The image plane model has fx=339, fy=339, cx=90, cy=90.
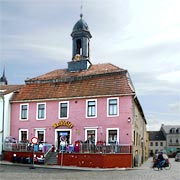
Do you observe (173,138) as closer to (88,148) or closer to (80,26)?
(80,26)

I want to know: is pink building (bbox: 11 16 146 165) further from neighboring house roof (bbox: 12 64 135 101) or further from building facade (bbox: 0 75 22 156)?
building facade (bbox: 0 75 22 156)

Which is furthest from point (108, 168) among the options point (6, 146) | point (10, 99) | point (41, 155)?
point (10, 99)

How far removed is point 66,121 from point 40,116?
2.96 metres

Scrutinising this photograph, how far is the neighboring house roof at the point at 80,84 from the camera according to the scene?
2858 centimetres

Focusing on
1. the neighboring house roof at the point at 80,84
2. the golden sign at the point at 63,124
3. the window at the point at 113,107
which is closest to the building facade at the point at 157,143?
the neighboring house roof at the point at 80,84

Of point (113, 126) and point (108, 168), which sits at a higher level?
point (113, 126)

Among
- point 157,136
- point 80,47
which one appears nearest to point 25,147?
point 80,47

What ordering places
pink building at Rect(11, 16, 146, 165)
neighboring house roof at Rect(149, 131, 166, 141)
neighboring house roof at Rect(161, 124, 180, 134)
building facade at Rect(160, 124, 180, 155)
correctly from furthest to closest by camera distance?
1. neighboring house roof at Rect(149, 131, 166, 141)
2. neighboring house roof at Rect(161, 124, 180, 134)
3. building facade at Rect(160, 124, 180, 155)
4. pink building at Rect(11, 16, 146, 165)

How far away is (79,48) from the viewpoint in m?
34.6

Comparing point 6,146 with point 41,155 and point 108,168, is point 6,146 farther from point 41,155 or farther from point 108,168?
point 108,168

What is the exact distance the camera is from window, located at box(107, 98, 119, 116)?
28.0m

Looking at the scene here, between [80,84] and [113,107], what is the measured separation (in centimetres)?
417

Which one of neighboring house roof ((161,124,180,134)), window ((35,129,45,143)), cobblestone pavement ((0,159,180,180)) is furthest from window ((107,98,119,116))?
neighboring house roof ((161,124,180,134))

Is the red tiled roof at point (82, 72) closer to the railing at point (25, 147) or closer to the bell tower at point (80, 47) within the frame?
the bell tower at point (80, 47)
